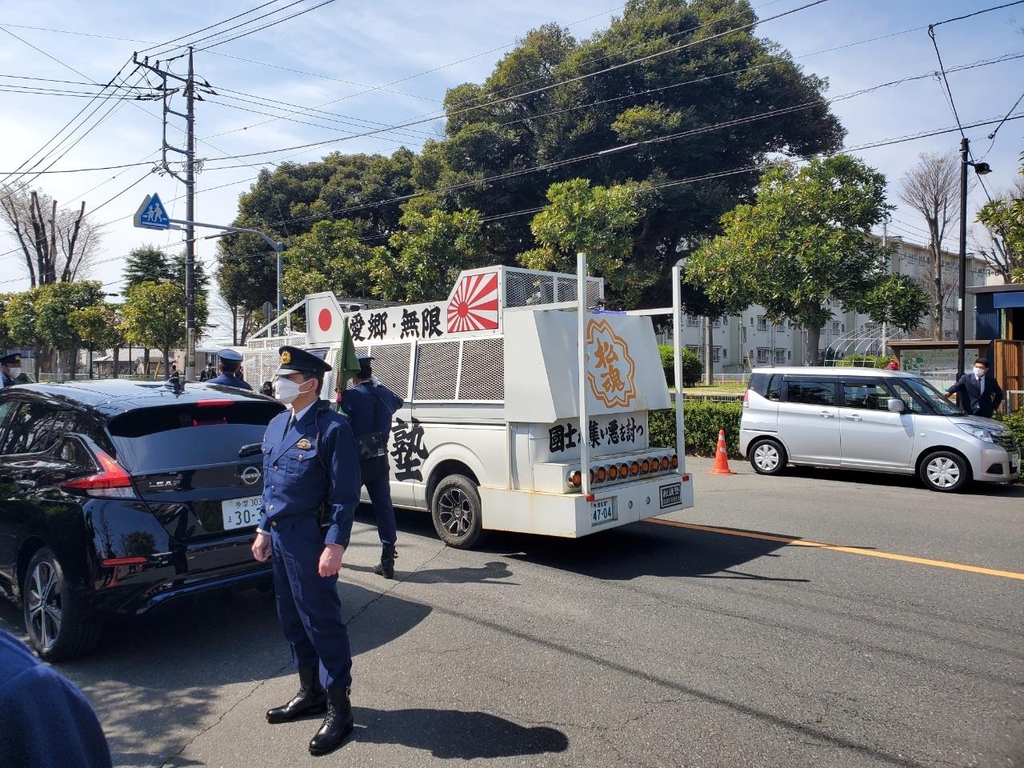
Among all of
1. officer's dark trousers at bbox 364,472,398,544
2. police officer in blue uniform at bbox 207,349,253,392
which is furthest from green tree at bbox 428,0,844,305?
officer's dark trousers at bbox 364,472,398,544

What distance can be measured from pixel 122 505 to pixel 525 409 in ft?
11.1

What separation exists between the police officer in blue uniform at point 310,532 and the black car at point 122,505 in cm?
104

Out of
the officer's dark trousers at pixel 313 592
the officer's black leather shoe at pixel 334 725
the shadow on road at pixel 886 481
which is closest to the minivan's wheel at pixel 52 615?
the officer's dark trousers at pixel 313 592

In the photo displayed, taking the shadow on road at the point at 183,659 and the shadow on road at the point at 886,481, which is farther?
the shadow on road at the point at 886,481

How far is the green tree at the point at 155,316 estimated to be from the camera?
1323 inches

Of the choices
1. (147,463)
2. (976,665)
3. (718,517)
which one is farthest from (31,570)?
(718,517)

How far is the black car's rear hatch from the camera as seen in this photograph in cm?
467

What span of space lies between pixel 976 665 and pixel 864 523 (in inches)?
164

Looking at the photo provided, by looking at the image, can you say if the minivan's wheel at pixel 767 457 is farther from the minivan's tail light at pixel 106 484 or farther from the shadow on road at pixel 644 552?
the minivan's tail light at pixel 106 484

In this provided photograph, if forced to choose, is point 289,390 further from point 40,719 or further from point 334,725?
point 40,719

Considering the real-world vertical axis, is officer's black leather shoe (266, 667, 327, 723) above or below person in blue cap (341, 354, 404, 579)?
below

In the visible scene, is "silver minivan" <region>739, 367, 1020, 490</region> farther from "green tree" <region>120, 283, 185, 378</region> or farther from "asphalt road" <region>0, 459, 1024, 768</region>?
"green tree" <region>120, 283, 185, 378</region>

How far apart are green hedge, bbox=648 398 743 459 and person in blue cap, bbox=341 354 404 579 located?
8.75m

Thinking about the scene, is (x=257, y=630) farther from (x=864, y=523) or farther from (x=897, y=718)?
(x=864, y=523)
